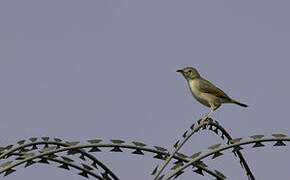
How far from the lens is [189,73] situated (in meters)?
12.9

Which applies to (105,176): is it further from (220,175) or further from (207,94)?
(207,94)

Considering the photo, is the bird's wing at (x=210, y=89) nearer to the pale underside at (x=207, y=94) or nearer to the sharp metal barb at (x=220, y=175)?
the pale underside at (x=207, y=94)

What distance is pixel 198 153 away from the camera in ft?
23.9

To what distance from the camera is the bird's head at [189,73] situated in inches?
507

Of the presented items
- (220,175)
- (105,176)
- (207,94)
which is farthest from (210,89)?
(105,176)

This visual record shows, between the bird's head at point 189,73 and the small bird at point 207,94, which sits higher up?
the bird's head at point 189,73

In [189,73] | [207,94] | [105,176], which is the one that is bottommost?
[105,176]

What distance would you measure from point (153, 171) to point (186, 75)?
6316mm

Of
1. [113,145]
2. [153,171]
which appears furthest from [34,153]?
[153,171]

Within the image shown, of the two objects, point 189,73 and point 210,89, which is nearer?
point 210,89

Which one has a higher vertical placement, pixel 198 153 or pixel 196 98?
pixel 196 98

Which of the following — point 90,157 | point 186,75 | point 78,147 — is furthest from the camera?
point 186,75

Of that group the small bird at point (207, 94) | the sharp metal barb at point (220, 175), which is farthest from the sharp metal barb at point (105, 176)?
the small bird at point (207, 94)

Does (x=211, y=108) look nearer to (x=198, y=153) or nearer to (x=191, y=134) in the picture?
(x=191, y=134)
